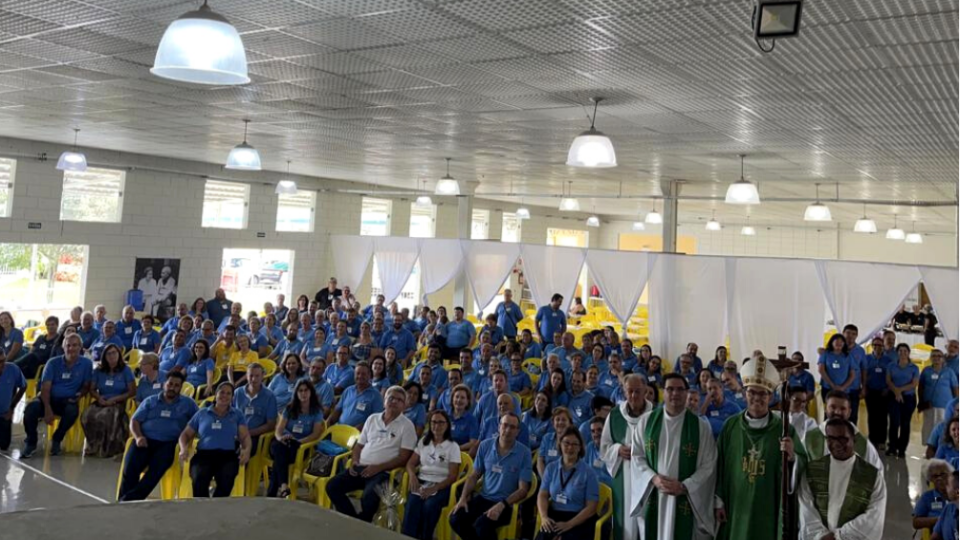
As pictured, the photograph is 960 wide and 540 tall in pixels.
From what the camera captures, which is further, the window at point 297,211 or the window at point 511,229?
the window at point 511,229

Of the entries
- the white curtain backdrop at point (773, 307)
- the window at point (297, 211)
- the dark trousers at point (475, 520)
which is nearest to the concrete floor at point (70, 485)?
the white curtain backdrop at point (773, 307)

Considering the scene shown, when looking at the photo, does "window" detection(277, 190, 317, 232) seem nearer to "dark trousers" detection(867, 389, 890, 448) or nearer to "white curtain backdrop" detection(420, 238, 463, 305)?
"white curtain backdrop" detection(420, 238, 463, 305)

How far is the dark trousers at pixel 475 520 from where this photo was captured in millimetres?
4414

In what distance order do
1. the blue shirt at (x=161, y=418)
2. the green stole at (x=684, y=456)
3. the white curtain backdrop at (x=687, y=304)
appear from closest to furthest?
the green stole at (x=684, y=456), the blue shirt at (x=161, y=418), the white curtain backdrop at (x=687, y=304)

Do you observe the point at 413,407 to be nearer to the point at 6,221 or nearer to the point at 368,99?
the point at 368,99

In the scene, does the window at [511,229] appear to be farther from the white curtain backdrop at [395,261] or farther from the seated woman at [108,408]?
the seated woman at [108,408]

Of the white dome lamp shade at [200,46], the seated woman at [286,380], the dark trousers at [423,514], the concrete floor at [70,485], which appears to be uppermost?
the white dome lamp shade at [200,46]

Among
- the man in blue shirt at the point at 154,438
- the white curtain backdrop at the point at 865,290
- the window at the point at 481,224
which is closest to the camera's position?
the man in blue shirt at the point at 154,438

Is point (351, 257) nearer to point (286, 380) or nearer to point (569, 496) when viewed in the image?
point (286, 380)

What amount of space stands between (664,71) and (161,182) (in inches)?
397

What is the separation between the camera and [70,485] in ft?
18.8

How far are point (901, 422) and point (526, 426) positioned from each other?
16.9 ft

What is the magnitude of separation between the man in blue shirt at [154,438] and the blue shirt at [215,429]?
7.9 inches

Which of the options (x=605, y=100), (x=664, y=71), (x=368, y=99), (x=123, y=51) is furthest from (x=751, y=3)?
(x=123, y=51)
